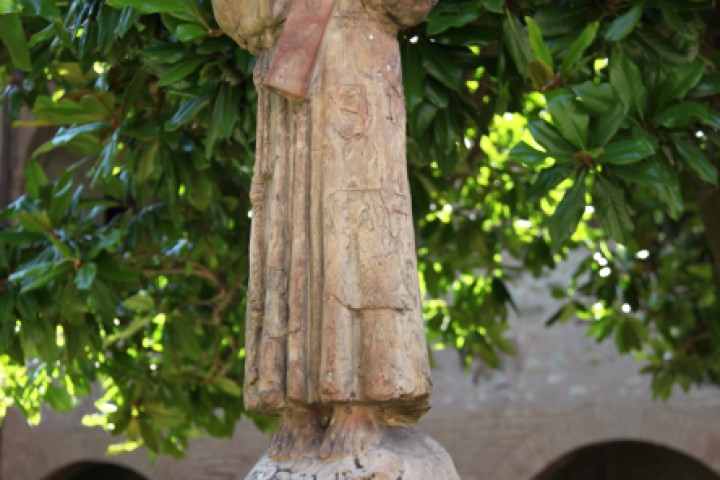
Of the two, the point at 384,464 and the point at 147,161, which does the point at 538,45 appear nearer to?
the point at 384,464

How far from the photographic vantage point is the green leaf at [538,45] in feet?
11.7

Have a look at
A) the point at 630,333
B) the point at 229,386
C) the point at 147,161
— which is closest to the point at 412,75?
the point at 147,161

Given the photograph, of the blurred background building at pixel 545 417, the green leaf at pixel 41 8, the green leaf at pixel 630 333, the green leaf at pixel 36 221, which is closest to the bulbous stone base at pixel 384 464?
the green leaf at pixel 41 8

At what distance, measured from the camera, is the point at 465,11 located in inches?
147

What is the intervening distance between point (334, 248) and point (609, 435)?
23.0ft

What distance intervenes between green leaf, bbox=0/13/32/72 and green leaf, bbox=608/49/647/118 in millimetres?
1681

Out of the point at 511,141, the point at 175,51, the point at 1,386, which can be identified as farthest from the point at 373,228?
the point at 511,141

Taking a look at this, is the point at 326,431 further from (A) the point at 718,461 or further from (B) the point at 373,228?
(A) the point at 718,461

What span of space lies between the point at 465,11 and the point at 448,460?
140 cm

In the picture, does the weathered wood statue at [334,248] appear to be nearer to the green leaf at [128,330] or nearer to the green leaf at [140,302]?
the green leaf at [140,302]

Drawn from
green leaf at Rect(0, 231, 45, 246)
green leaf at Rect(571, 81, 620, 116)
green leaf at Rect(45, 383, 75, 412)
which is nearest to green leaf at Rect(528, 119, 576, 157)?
green leaf at Rect(571, 81, 620, 116)

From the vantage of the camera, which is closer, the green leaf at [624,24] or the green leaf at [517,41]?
the green leaf at [624,24]

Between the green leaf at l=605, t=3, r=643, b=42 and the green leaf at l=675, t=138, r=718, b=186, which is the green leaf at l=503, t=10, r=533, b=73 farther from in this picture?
the green leaf at l=675, t=138, r=718, b=186

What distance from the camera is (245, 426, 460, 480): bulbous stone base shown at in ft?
9.27
